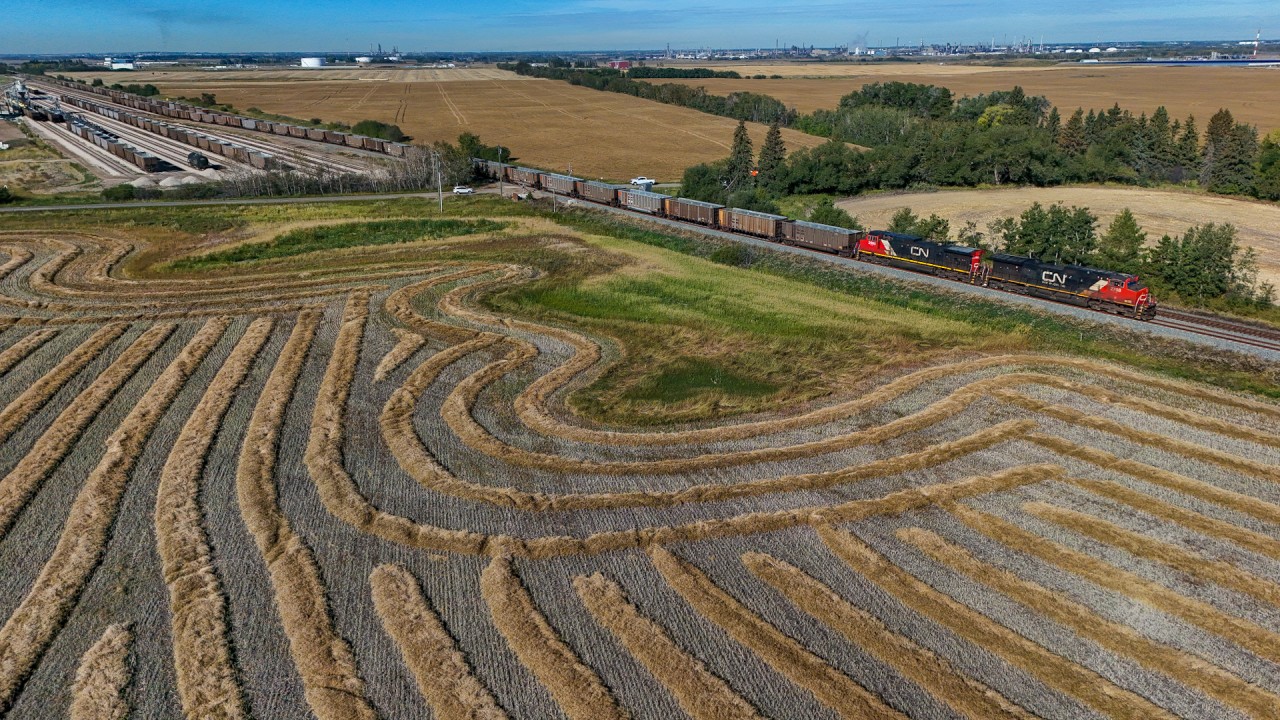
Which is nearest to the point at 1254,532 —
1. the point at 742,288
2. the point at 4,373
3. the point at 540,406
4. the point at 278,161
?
the point at 540,406

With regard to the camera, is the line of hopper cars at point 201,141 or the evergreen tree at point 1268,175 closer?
the evergreen tree at point 1268,175

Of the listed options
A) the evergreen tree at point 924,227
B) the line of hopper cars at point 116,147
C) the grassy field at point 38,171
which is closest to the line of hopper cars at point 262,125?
the line of hopper cars at point 116,147

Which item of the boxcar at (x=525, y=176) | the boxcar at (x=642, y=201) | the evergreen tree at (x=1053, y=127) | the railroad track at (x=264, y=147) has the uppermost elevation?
the evergreen tree at (x=1053, y=127)

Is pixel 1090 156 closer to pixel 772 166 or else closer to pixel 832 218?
pixel 772 166

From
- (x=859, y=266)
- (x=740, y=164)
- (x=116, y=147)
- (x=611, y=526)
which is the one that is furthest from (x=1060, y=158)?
(x=116, y=147)

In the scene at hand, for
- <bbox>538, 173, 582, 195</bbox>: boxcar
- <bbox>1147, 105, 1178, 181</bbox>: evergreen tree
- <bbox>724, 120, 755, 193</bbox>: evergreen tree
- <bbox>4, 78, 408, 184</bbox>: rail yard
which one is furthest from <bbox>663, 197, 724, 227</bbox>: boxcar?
<bbox>1147, 105, 1178, 181</bbox>: evergreen tree

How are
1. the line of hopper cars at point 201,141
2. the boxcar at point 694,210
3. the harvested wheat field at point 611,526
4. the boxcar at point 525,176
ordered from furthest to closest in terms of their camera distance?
the line of hopper cars at point 201,141
the boxcar at point 525,176
the boxcar at point 694,210
the harvested wheat field at point 611,526

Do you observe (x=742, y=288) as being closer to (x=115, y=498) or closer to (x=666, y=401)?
(x=666, y=401)

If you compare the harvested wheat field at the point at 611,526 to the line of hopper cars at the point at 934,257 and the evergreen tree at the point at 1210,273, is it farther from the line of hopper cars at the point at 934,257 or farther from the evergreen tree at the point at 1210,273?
the evergreen tree at the point at 1210,273
